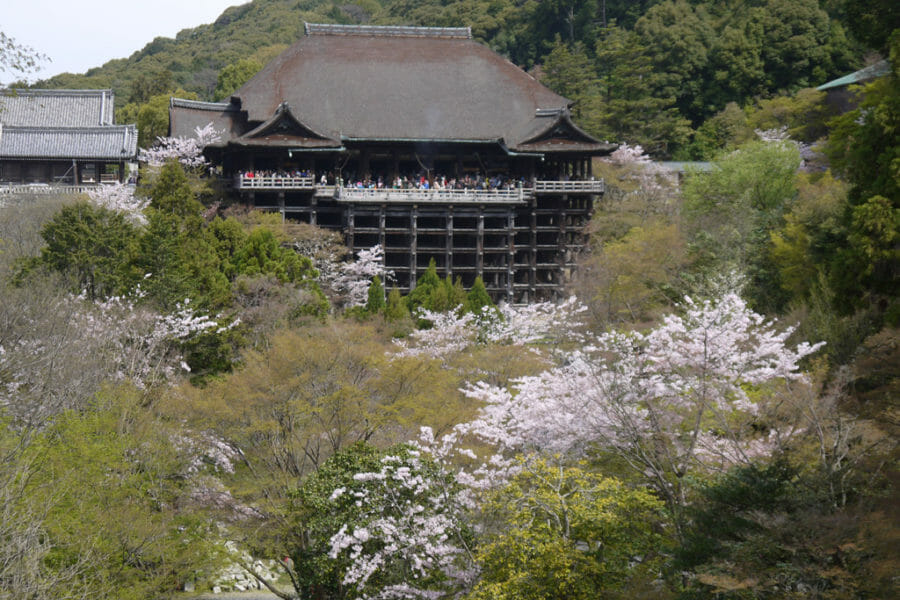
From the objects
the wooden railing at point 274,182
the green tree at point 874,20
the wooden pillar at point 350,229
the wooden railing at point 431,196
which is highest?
the green tree at point 874,20

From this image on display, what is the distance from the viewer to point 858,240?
854 inches

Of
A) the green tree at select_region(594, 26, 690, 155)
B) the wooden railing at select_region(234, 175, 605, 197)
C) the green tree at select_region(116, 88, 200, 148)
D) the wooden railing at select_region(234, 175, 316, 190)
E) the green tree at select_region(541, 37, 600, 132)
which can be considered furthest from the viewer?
the green tree at select_region(116, 88, 200, 148)

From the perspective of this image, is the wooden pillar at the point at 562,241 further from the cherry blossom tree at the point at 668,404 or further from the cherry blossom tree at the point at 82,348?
the cherry blossom tree at the point at 668,404

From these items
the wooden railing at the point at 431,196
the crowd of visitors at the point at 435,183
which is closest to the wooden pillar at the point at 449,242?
the wooden railing at the point at 431,196

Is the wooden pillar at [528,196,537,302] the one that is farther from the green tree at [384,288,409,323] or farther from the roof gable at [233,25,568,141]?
the green tree at [384,288,409,323]

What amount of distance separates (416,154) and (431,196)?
3024mm

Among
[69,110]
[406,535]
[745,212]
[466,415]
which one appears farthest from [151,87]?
[406,535]

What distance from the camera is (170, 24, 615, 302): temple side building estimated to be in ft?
149

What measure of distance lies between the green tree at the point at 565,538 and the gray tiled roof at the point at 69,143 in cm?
3664

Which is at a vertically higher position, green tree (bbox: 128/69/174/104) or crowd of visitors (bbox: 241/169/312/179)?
green tree (bbox: 128/69/174/104)

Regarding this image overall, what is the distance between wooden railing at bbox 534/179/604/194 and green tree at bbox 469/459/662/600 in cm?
→ 3076

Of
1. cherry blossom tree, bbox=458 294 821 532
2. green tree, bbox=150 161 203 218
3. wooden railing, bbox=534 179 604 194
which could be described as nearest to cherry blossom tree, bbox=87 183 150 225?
green tree, bbox=150 161 203 218

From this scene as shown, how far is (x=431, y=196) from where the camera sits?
45.5 metres

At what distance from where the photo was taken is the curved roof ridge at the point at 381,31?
2004 inches
